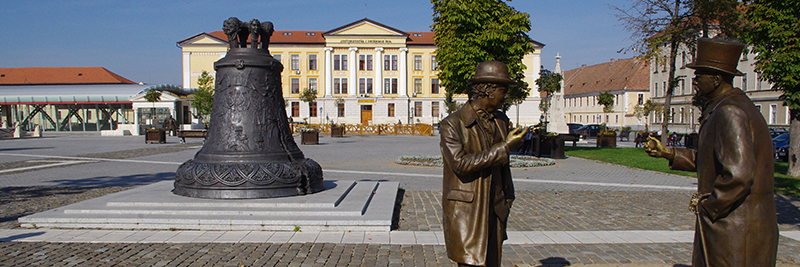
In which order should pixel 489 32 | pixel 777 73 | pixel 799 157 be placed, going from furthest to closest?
pixel 489 32, pixel 799 157, pixel 777 73

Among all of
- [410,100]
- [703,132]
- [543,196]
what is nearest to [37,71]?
[410,100]

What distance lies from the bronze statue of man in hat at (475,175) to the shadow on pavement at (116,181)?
10057 mm

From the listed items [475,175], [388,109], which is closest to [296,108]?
[388,109]

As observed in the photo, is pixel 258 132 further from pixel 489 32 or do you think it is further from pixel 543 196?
pixel 489 32

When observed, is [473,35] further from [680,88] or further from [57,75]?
[57,75]

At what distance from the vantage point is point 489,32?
15.2 meters

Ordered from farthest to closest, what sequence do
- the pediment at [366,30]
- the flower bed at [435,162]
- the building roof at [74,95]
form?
the pediment at [366,30], the building roof at [74,95], the flower bed at [435,162]

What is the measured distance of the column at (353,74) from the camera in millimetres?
65312

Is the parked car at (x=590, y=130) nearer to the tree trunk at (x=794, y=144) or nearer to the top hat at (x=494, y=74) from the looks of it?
the tree trunk at (x=794, y=144)

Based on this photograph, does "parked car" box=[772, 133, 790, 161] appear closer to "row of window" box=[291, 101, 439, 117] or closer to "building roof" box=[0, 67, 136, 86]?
"row of window" box=[291, 101, 439, 117]

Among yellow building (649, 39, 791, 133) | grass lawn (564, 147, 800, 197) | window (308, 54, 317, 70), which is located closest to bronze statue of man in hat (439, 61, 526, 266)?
grass lawn (564, 147, 800, 197)

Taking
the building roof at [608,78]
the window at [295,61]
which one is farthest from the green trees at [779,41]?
the window at [295,61]

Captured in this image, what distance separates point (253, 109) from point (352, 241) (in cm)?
309

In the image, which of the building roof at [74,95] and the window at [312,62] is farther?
the window at [312,62]
